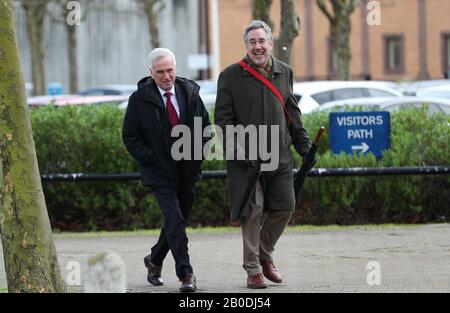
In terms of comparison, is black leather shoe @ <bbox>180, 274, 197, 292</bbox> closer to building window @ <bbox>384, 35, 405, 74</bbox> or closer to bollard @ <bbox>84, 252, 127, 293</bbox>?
bollard @ <bbox>84, 252, 127, 293</bbox>

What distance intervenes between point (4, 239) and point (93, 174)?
6467mm

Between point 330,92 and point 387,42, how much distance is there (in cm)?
3079

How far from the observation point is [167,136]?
29.8 ft

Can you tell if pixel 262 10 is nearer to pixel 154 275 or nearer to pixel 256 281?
pixel 154 275

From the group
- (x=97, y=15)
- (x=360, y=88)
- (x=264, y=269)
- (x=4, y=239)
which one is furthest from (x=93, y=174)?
(x=97, y=15)

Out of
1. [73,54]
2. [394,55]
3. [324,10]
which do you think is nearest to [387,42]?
[394,55]

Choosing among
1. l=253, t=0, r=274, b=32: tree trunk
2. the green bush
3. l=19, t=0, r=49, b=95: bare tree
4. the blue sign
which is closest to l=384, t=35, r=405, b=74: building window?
l=19, t=0, r=49, b=95: bare tree

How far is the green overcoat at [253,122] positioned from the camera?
9047 millimetres

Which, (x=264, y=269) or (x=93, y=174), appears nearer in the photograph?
(x=264, y=269)

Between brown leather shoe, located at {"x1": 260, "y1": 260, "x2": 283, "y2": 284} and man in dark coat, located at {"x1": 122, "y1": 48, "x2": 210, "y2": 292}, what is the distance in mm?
631

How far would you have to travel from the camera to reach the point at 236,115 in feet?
30.0

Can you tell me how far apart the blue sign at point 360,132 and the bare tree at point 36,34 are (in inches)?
1172
